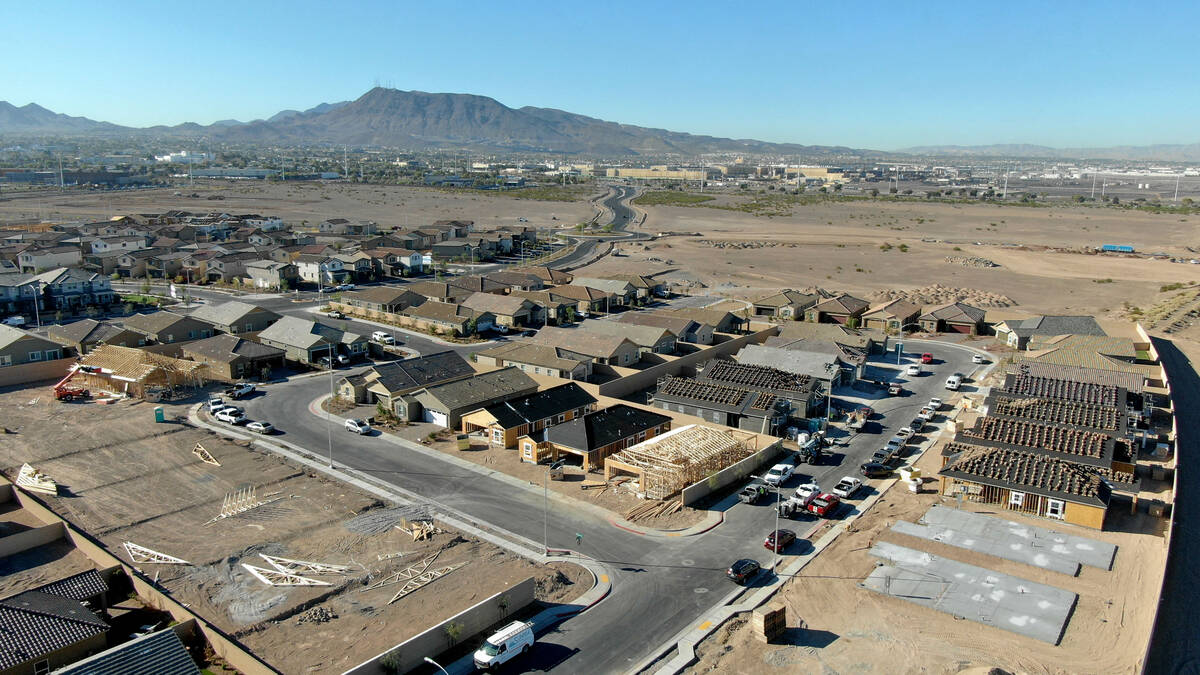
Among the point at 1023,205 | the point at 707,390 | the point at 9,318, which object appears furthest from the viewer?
the point at 1023,205

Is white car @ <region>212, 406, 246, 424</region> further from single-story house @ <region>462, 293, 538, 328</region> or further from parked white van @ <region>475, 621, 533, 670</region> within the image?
single-story house @ <region>462, 293, 538, 328</region>

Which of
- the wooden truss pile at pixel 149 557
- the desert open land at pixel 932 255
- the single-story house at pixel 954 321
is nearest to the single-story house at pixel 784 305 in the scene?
the single-story house at pixel 954 321

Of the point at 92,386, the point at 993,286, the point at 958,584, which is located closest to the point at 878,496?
the point at 958,584

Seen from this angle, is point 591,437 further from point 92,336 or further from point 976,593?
point 92,336

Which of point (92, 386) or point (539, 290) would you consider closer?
point (92, 386)

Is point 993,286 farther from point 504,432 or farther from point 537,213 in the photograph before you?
point 537,213

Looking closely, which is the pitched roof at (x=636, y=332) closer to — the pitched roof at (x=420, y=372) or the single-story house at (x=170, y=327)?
the pitched roof at (x=420, y=372)
